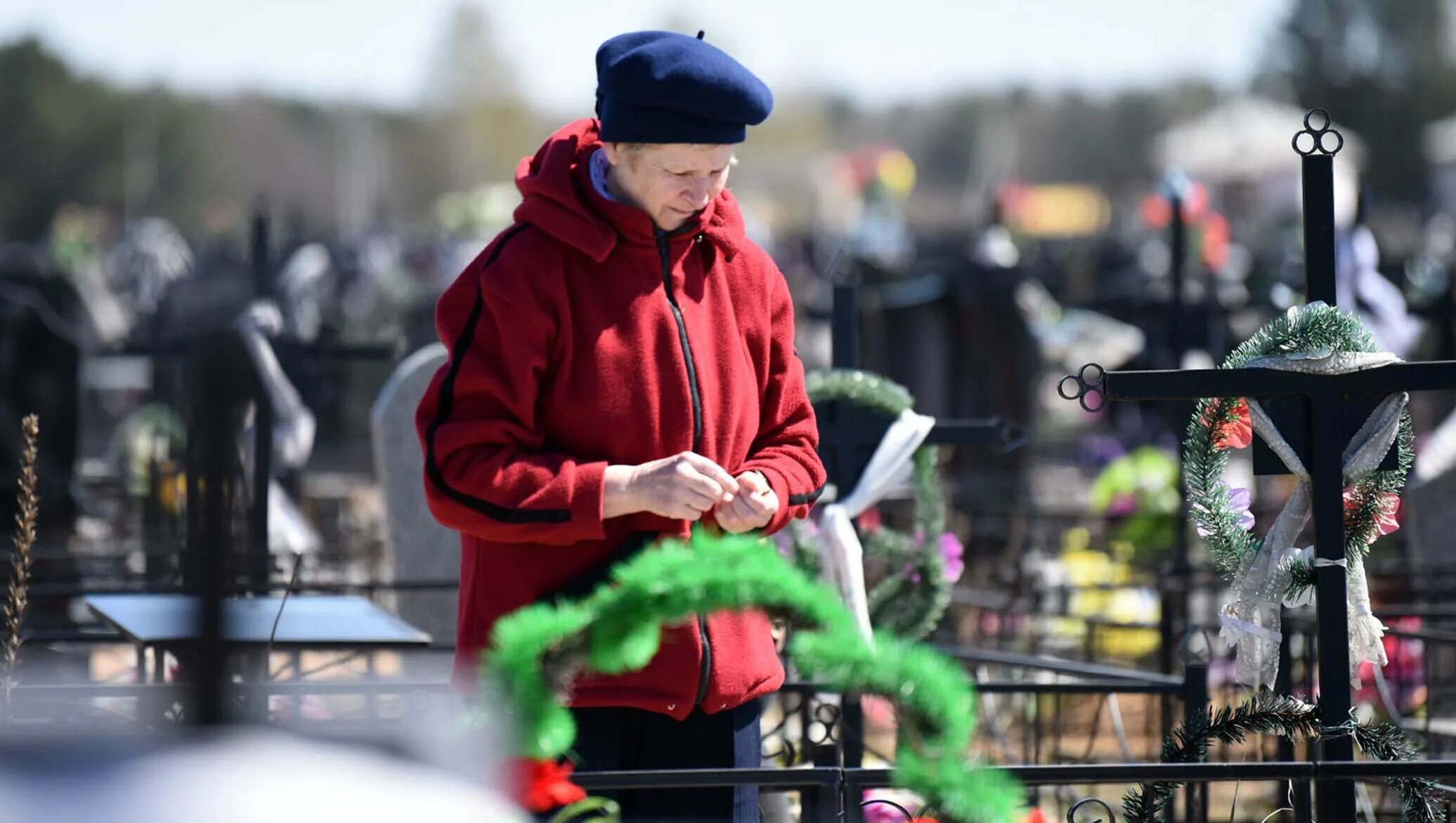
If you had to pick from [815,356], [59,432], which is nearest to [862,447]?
[59,432]

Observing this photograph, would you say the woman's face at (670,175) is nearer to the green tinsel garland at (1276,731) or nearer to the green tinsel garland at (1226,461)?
the green tinsel garland at (1226,461)

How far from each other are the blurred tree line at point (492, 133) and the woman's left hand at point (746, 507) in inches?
2030

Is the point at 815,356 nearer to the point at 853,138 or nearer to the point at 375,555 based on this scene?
the point at 375,555

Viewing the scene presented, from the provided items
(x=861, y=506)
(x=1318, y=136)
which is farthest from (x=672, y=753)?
(x=861, y=506)

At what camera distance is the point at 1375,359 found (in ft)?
10.4

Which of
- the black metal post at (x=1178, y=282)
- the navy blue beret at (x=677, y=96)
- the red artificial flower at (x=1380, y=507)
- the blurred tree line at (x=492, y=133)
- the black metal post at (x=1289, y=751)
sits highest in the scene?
the blurred tree line at (x=492, y=133)

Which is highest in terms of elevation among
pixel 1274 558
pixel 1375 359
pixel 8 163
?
pixel 8 163

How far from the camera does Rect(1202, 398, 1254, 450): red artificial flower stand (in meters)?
3.36

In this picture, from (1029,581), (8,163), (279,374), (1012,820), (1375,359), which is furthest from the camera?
(8,163)

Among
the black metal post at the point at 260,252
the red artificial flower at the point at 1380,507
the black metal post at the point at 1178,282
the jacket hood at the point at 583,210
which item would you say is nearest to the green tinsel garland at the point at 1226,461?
the red artificial flower at the point at 1380,507

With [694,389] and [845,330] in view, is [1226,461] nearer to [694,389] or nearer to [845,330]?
[694,389]

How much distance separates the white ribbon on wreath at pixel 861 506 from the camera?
15.0 ft

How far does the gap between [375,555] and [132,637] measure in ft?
22.9

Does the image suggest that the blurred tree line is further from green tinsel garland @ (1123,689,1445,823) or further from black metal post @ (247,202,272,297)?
green tinsel garland @ (1123,689,1445,823)
